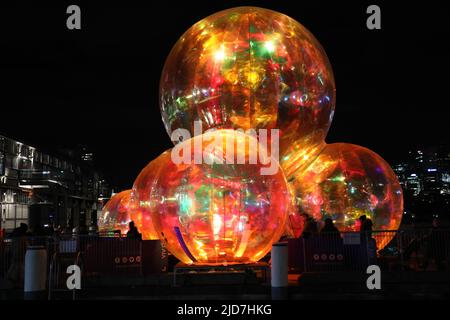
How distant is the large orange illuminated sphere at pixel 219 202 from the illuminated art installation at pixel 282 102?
12.3 inches

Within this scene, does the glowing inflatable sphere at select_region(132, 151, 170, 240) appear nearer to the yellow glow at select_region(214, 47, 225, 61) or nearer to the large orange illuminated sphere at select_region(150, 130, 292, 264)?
the yellow glow at select_region(214, 47, 225, 61)

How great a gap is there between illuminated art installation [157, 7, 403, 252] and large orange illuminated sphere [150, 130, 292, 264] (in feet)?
1.02

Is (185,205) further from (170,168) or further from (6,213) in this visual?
(6,213)

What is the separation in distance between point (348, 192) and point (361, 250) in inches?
58.0

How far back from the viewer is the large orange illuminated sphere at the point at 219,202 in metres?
8.50

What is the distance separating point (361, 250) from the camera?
10.4 metres

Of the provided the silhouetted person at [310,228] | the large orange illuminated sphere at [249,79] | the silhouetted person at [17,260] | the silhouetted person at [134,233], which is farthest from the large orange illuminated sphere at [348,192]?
the silhouetted person at [17,260]

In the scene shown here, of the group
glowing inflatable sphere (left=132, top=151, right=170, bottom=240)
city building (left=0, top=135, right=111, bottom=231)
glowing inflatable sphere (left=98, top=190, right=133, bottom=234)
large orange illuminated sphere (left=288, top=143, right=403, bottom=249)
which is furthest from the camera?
city building (left=0, top=135, right=111, bottom=231)

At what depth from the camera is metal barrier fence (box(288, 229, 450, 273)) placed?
34.0 feet

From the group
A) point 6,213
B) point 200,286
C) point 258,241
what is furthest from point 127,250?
point 6,213

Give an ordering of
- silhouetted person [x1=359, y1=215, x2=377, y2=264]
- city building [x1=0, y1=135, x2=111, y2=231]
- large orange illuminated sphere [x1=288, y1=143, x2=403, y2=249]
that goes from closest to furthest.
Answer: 1. silhouetted person [x1=359, y1=215, x2=377, y2=264]
2. large orange illuminated sphere [x1=288, y1=143, x2=403, y2=249]
3. city building [x1=0, y1=135, x2=111, y2=231]

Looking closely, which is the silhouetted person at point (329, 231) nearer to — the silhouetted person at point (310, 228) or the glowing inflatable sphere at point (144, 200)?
the silhouetted person at point (310, 228)

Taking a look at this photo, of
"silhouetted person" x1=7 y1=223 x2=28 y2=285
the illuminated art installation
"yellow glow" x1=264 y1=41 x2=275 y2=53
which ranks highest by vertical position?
"yellow glow" x1=264 y1=41 x2=275 y2=53

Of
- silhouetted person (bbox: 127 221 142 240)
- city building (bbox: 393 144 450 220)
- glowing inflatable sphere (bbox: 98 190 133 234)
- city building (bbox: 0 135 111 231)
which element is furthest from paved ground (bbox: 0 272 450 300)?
city building (bbox: 393 144 450 220)
